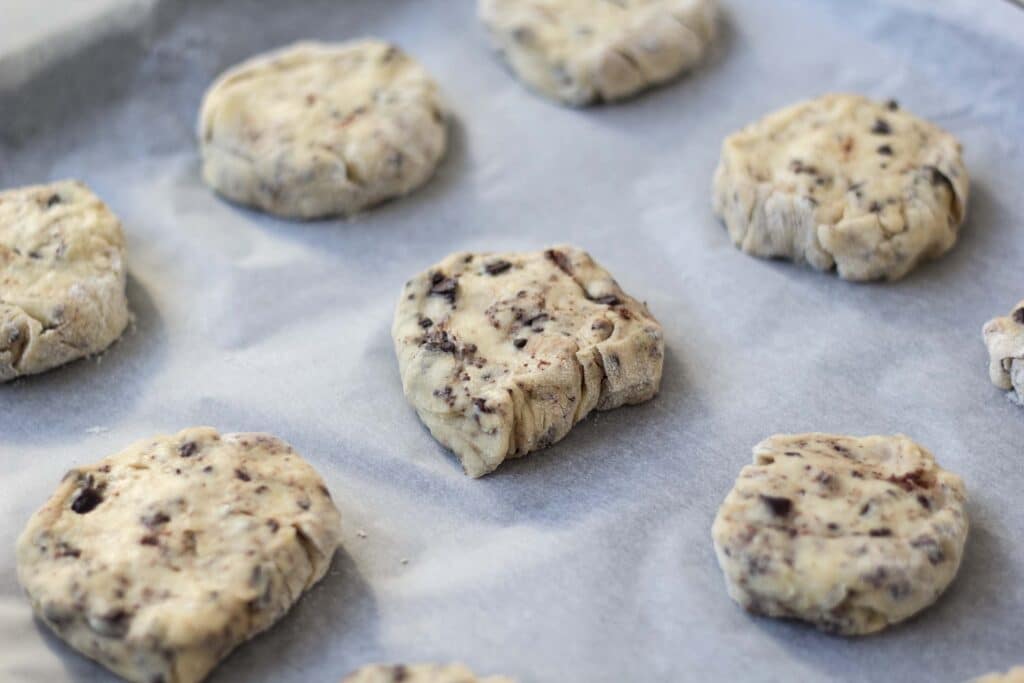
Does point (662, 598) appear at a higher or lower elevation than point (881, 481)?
lower

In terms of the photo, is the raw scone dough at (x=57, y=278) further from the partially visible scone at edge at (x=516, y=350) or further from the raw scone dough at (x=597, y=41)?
the raw scone dough at (x=597, y=41)

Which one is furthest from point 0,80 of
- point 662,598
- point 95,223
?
point 662,598

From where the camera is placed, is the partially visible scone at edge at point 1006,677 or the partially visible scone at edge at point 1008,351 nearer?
the partially visible scone at edge at point 1006,677

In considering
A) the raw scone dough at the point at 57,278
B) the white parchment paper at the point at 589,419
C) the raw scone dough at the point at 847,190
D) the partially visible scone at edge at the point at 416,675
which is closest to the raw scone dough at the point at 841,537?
the white parchment paper at the point at 589,419

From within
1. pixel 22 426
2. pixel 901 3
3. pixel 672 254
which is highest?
pixel 901 3

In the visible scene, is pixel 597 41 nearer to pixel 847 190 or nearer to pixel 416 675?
pixel 847 190

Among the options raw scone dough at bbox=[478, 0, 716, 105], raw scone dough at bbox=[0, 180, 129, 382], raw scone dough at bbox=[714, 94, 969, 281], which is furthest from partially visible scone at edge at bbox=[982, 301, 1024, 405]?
raw scone dough at bbox=[0, 180, 129, 382]

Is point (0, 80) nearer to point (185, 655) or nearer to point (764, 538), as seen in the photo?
point (185, 655)
